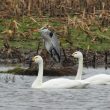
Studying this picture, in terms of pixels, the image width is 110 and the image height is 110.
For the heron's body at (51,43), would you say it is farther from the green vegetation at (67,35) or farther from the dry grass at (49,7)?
the dry grass at (49,7)

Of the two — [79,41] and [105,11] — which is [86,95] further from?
[105,11]

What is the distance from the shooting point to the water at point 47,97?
1509cm

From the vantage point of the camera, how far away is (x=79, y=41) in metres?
25.1

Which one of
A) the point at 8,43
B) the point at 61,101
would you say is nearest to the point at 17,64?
the point at 8,43

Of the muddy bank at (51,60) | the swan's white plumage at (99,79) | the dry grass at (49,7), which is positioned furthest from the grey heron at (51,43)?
the dry grass at (49,7)

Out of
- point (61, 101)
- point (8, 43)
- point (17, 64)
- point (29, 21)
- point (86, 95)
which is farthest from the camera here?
point (29, 21)

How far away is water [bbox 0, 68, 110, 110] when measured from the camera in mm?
15086

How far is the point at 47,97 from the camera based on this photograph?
649 inches

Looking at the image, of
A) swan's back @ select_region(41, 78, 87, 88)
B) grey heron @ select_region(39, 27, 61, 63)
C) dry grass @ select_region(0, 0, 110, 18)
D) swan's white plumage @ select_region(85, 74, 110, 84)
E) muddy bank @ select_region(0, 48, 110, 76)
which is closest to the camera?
swan's back @ select_region(41, 78, 87, 88)

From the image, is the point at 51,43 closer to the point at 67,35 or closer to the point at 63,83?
the point at 67,35

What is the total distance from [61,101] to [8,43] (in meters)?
8.29

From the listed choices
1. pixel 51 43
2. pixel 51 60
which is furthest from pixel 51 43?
pixel 51 60

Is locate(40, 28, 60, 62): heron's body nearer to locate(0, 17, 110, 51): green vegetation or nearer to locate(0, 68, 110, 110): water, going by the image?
locate(0, 17, 110, 51): green vegetation

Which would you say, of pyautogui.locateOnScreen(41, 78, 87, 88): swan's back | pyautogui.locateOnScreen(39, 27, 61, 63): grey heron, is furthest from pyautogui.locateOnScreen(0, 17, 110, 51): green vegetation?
pyautogui.locateOnScreen(41, 78, 87, 88): swan's back
